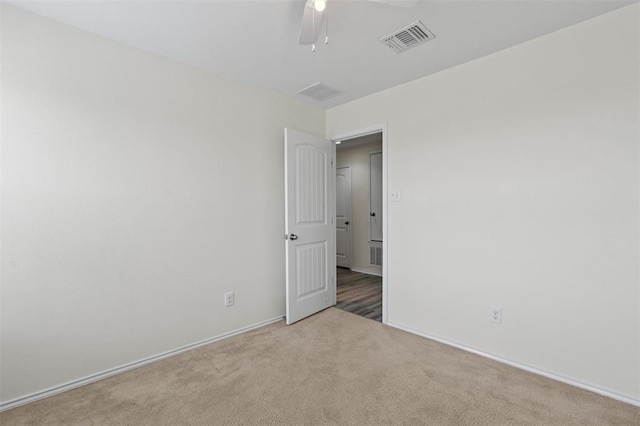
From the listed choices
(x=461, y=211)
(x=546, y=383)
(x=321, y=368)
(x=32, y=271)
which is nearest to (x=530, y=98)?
(x=461, y=211)

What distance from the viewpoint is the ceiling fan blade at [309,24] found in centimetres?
149

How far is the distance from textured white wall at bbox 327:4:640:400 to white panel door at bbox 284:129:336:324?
94 cm

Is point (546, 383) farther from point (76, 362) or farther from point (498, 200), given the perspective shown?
point (76, 362)

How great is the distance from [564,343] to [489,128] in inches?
66.0

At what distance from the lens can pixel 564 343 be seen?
2.05 m

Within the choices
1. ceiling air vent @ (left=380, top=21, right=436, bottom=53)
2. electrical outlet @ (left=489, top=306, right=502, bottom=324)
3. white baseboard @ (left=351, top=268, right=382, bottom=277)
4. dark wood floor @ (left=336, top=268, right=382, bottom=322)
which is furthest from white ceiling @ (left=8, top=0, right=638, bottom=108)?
white baseboard @ (left=351, top=268, right=382, bottom=277)

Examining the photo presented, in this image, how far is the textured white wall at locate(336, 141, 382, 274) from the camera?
545 cm

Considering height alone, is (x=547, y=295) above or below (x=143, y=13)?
below

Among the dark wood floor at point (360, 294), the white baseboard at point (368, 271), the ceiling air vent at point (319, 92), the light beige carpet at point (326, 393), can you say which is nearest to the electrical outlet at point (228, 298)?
the light beige carpet at point (326, 393)

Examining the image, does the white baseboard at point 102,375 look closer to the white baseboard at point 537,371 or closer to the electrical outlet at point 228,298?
the electrical outlet at point 228,298

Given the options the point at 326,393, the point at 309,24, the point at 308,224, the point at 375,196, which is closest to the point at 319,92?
the point at 308,224

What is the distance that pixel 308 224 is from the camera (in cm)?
329

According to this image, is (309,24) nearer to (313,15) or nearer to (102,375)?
(313,15)

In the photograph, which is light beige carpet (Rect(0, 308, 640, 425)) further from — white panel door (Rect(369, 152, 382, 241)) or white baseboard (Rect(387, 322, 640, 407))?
white panel door (Rect(369, 152, 382, 241))
